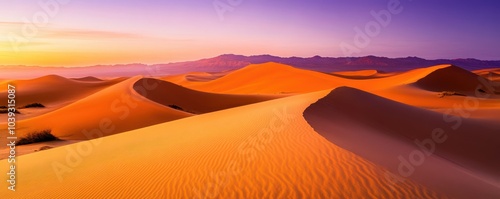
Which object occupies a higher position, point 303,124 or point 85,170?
point 303,124

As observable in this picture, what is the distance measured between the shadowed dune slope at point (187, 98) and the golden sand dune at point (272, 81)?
48.8 ft

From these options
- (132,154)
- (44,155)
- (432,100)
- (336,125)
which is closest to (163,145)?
(132,154)

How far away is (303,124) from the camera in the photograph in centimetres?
870

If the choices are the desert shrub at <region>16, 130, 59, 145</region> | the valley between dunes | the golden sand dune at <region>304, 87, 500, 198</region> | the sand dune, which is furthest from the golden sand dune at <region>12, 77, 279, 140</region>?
the sand dune

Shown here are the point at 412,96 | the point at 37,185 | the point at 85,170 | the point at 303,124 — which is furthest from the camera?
the point at 412,96

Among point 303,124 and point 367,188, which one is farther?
point 303,124

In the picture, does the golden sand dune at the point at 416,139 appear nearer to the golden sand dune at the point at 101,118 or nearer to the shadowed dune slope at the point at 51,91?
the golden sand dune at the point at 101,118

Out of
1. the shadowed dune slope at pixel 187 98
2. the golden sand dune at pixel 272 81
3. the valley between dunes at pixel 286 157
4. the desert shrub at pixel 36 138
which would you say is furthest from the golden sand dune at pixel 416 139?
the golden sand dune at pixel 272 81

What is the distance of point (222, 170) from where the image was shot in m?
5.89

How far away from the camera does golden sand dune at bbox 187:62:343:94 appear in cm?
4746

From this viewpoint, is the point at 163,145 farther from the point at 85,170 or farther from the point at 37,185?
the point at 37,185

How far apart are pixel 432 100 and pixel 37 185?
27.7m

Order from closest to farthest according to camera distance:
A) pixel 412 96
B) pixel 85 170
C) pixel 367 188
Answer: pixel 367 188 < pixel 85 170 < pixel 412 96

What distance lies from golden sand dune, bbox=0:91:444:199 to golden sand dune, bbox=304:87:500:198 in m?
0.77
